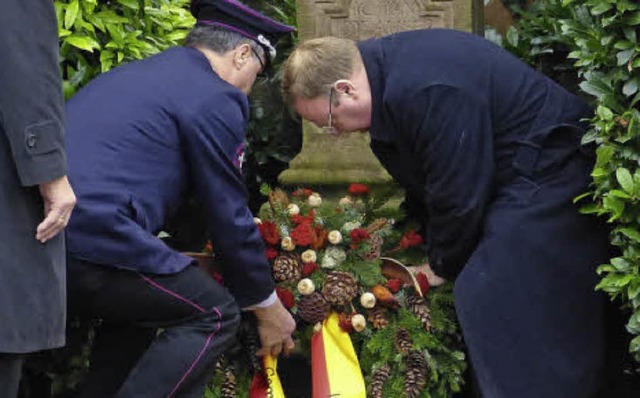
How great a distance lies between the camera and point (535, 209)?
12.8ft

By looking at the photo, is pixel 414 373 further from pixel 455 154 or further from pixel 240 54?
pixel 240 54

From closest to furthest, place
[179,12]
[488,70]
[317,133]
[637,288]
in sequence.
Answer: [637,288] → [488,70] → [179,12] → [317,133]

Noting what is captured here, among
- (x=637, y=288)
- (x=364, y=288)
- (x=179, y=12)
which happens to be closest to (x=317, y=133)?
(x=179, y=12)

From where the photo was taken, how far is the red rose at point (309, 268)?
424 centimetres

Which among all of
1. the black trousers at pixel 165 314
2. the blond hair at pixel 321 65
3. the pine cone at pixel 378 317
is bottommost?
the pine cone at pixel 378 317

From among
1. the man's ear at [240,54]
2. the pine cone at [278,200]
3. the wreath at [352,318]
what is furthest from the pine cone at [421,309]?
the man's ear at [240,54]

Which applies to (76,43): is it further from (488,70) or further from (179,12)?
(488,70)

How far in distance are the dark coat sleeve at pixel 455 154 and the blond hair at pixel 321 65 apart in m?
0.28

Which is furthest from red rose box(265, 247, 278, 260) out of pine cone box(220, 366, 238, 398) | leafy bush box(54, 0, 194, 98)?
leafy bush box(54, 0, 194, 98)


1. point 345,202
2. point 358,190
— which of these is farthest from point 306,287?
point 358,190

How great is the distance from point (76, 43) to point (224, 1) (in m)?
0.59

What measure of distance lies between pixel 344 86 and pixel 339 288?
2.42 ft

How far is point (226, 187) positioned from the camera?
11.9ft

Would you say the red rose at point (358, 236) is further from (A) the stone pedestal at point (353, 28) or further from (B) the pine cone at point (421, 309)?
(A) the stone pedestal at point (353, 28)
